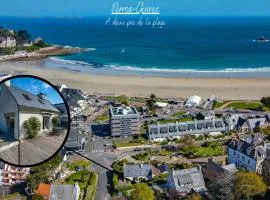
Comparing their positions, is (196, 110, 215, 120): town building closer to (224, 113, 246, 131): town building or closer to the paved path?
(224, 113, 246, 131): town building

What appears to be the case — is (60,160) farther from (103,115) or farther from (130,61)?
(130,61)

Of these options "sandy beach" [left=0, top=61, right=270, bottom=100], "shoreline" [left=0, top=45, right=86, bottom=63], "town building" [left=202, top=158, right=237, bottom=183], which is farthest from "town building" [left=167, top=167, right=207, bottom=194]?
"shoreline" [left=0, top=45, right=86, bottom=63]

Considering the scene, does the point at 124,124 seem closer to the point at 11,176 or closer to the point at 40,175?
the point at 11,176

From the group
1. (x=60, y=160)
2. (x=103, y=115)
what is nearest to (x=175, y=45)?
(x=103, y=115)

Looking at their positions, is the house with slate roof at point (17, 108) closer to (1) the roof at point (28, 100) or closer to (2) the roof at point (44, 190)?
(1) the roof at point (28, 100)

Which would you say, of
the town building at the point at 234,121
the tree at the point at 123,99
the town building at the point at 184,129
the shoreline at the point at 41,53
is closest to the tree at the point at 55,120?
the town building at the point at 184,129
